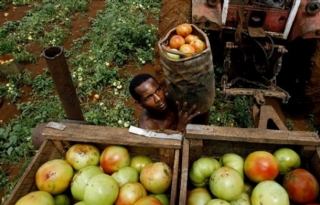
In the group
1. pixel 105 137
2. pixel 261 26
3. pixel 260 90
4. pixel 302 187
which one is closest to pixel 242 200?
pixel 302 187

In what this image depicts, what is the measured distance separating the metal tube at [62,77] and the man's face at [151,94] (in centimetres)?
63

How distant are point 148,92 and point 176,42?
0.55 metres

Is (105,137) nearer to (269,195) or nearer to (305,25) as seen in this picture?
(269,195)

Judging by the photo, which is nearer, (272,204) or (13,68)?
(272,204)

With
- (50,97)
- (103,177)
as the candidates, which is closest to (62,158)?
(103,177)

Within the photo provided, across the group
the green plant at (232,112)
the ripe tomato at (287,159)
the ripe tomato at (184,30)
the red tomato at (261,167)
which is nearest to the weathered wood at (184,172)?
the red tomato at (261,167)

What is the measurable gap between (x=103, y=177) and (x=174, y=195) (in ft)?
1.52

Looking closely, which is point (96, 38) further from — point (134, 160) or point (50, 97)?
point (134, 160)

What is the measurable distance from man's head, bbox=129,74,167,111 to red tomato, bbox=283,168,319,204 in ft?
4.38

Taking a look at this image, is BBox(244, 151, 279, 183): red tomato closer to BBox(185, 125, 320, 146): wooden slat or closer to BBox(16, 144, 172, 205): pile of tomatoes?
BBox(185, 125, 320, 146): wooden slat

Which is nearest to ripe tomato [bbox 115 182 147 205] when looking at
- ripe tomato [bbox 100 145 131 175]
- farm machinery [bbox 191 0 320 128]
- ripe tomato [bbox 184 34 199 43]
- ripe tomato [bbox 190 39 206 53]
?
ripe tomato [bbox 100 145 131 175]

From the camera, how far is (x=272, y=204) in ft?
5.32

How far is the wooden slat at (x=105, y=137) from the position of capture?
75.0 inches

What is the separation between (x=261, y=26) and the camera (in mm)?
4301
